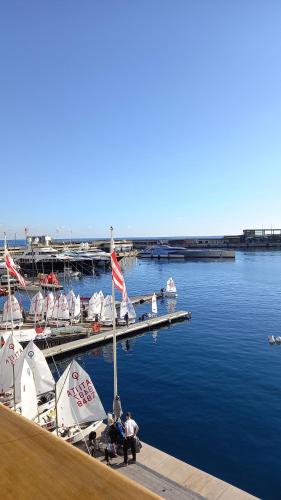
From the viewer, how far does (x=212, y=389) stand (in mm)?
30859

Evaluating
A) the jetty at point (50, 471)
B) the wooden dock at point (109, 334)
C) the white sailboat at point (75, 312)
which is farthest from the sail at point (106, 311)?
the jetty at point (50, 471)

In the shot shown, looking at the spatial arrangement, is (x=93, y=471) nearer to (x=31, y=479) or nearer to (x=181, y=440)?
(x=31, y=479)

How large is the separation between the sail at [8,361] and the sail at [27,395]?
13.5ft

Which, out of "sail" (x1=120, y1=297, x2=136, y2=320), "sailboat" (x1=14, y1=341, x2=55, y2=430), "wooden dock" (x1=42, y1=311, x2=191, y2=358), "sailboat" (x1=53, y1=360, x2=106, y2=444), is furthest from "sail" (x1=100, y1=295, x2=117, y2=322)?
"sailboat" (x1=53, y1=360, x2=106, y2=444)

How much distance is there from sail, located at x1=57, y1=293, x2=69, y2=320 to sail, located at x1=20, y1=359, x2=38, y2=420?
1168 inches

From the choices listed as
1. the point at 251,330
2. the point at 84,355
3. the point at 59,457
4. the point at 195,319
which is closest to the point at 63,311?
the point at 84,355

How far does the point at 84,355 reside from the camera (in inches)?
1678

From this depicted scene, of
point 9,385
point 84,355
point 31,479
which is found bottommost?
point 84,355

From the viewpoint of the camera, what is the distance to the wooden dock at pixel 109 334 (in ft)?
136

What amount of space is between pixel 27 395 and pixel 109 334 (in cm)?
2595

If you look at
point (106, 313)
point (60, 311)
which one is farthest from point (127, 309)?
point (60, 311)

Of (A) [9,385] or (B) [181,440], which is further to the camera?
(A) [9,385]

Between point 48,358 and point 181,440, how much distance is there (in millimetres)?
21061

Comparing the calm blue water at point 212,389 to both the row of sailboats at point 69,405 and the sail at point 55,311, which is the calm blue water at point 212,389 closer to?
the row of sailboats at point 69,405
